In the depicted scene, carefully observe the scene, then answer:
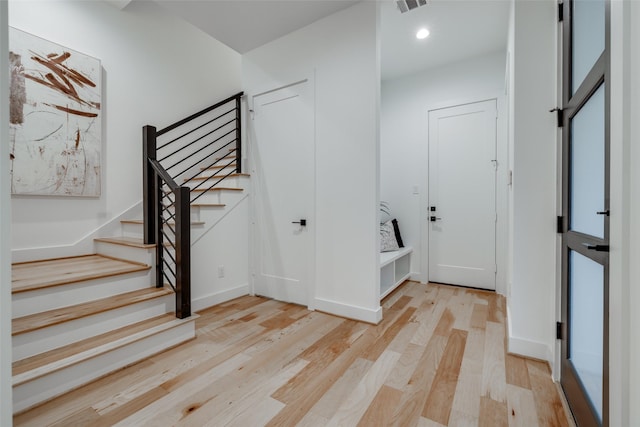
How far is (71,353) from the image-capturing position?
5.23 ft

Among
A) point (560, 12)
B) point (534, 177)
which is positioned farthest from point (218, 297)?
point (560, 12)

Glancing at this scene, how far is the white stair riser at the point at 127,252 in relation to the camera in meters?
2.26

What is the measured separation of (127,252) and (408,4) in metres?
3.19

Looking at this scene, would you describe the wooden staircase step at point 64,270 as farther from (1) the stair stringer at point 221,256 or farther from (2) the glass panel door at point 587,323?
(2) the glass panel door at point 587,323

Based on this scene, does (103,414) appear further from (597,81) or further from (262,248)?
(597,81)

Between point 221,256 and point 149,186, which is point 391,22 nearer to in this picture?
point 149,186

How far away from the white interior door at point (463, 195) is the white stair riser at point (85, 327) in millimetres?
3043

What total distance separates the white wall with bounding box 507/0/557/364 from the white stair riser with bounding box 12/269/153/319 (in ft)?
8.88

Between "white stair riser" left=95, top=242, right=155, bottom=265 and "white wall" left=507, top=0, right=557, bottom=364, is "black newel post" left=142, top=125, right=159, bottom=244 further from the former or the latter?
"white wall" left=507, top=0, right=557, bottom=364

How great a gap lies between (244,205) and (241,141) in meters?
0.76

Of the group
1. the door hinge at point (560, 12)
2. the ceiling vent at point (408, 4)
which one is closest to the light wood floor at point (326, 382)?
the door hinge at point (560, 12)

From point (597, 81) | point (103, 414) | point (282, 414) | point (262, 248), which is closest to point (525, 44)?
point (597, 81)

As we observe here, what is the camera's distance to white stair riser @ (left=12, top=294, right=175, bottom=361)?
1.54 meters

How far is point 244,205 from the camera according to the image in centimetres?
316
